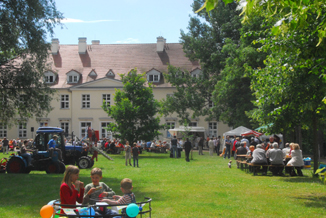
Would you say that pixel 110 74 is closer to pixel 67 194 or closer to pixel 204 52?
pixel 204 52

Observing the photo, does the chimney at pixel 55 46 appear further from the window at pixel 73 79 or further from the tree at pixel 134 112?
the tree at pixel 134 112

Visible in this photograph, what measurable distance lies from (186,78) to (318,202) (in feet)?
123

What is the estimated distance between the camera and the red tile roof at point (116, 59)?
55531 millimetres

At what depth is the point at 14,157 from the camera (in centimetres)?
1955

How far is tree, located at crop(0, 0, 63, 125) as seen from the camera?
1894 centimetres

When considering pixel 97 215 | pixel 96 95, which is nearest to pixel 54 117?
pixel 96 95

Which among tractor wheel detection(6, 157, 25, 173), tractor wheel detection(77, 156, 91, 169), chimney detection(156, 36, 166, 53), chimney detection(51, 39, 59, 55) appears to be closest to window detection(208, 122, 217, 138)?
chimney detection(156, 36, 166, 53)

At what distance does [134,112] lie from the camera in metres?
36.3

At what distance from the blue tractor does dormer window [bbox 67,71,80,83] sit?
111 feet

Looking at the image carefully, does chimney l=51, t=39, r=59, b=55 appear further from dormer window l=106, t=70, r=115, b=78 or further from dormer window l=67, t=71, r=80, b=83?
dormer window l=106, t=70, r=115, b=78

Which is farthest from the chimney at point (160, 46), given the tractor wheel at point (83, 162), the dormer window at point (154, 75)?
the tractor wheel at point (83, 162)

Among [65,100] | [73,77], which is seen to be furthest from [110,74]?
[65,100]

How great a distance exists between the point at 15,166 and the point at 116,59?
131 ft

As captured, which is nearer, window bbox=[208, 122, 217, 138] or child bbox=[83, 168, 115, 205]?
child bbox=[83, 168, 115, 205]
